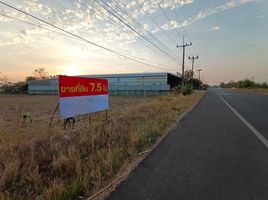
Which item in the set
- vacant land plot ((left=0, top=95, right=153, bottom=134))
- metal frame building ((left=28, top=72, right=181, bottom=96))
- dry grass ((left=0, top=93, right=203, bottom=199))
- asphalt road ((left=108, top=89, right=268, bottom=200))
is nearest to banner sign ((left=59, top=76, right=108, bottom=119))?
vacant land plot ((left=0, top=95, right=153, bottom=134))

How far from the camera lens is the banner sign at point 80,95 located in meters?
10.2

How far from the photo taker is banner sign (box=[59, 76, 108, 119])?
Result: 1024 cm

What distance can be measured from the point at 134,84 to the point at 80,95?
273 ft

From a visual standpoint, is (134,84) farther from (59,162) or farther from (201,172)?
(201,172)

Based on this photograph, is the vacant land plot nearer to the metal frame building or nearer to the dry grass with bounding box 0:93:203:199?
the dry grass with bounding box 0:93:203:199

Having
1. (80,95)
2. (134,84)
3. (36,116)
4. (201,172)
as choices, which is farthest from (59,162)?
(134,84)

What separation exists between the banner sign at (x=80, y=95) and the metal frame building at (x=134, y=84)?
66.4 meters

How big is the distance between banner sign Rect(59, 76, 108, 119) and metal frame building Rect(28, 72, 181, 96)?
2613 inches

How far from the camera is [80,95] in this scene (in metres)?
11.7

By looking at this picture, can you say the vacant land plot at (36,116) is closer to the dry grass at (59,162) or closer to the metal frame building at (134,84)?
the dry grass at (59,162)

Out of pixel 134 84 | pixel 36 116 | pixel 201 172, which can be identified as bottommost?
pixel 36 116

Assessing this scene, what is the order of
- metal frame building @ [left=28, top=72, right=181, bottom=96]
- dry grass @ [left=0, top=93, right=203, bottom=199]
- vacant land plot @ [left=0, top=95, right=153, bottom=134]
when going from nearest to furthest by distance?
dry grass @ [left=0, top=93, right=203, bottom=199] < vacant land plot @ [left=0, top=95, right=153, bottom=134] < metal frame building @ [left=28, top=72, right=181, bottom=96]

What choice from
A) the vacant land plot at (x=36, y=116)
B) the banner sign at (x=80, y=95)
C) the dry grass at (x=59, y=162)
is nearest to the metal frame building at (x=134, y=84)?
the vacant land plot at (x=36, y=116)

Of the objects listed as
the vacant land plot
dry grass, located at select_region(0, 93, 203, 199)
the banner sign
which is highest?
the banner sign
